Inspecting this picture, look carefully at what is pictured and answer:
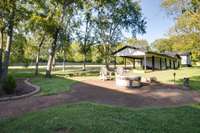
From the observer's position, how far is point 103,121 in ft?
19.8

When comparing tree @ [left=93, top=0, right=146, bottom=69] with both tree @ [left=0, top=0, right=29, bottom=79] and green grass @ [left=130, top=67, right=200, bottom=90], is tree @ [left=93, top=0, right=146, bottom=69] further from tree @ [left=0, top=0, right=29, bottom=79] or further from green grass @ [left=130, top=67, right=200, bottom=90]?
tree @ [left=0, top=0, right=29, bottom=79]

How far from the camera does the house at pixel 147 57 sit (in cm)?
3138

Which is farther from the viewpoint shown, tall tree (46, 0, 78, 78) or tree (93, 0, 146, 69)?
tree (93, 0, 146, 69)

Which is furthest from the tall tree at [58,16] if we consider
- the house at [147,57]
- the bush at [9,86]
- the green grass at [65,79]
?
the house at [147,57]

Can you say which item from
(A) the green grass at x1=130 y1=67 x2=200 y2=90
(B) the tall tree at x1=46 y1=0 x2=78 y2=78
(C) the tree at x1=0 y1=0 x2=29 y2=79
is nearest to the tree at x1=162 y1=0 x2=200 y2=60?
(A) the green grass at x1=130 y1=67 x2=200 y2=90

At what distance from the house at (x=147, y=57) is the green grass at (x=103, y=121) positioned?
77.3ft

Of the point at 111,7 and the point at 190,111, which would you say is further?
the point at 111,7

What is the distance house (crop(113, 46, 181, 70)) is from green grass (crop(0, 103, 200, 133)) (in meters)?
23.6

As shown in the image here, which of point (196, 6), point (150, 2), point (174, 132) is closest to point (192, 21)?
point (196, 6)

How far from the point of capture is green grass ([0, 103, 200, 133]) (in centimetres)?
553

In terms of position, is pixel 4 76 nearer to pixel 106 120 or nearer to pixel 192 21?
pixel 106 120

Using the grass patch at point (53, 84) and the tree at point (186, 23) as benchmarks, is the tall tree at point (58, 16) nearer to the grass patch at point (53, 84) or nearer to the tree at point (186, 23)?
the grass patch at point (53, 84)

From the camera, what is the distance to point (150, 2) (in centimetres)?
2625

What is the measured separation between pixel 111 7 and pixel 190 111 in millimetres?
26632
